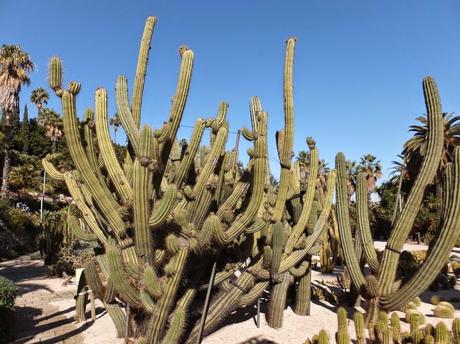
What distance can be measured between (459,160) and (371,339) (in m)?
3.09

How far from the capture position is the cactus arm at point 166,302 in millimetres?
4457

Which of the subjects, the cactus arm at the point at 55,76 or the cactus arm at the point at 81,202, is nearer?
the cactus arm at the point at 55,76

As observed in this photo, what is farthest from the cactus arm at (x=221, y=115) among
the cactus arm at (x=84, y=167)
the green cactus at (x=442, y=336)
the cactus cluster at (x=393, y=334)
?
the green cactus at (x=442, y=336)

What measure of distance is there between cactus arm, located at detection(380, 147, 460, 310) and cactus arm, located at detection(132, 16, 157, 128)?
5.00 m

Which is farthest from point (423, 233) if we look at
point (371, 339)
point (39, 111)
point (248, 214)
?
point (39, 111)

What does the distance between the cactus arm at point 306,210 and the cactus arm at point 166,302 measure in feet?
8.75

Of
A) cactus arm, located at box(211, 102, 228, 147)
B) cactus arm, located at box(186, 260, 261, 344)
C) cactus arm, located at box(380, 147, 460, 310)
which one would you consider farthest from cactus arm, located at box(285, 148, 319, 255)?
cactus arm, located at box(211, 102, 228, 147)

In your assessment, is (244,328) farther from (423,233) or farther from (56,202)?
(56,202)

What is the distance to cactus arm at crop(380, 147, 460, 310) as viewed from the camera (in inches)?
216

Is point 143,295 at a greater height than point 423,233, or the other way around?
point 143,295

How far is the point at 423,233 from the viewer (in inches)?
966

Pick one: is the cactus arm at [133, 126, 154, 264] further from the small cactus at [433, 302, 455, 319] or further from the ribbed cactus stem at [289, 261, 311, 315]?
the small cactus at [433, 302, 455, 319]

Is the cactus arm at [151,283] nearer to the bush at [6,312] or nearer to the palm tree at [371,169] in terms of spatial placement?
the bush at [6,312]

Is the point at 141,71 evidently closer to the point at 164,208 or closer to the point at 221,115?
the point at 221,115
